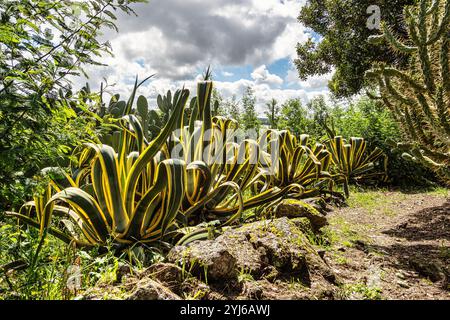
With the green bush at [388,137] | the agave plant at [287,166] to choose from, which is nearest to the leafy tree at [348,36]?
the green bush at [388,137]

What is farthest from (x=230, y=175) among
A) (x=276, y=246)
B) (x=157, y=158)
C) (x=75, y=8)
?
(x=75, y=8)

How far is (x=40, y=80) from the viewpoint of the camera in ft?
3.66

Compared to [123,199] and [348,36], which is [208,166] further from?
[348,36]

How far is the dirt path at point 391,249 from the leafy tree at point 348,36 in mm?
3835

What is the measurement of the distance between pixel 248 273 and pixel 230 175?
135 centimetres

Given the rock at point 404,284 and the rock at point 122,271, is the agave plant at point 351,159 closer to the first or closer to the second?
the rock at point 404,284

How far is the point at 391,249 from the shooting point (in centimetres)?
247

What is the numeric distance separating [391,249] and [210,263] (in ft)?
5.56

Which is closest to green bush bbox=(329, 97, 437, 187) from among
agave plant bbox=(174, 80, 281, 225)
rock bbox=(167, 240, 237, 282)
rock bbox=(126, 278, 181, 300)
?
agave plant bbox=(174, 80, 281, 225)

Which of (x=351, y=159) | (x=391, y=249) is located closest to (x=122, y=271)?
(x=391, y=249)

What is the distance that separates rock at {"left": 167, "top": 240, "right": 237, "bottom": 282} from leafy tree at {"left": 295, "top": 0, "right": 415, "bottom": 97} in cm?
614

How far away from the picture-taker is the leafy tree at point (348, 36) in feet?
22.9

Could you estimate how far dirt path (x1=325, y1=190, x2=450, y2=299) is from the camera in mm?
1694
